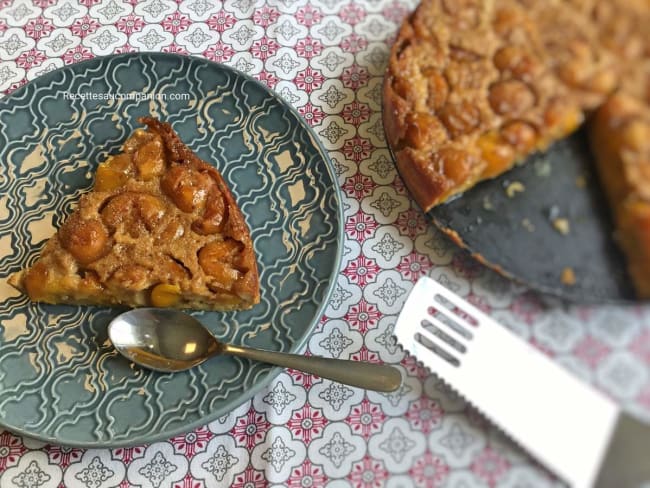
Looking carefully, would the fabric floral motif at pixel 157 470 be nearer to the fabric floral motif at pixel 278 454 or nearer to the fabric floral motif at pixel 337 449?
the fabric floral motif at pixel 278 454

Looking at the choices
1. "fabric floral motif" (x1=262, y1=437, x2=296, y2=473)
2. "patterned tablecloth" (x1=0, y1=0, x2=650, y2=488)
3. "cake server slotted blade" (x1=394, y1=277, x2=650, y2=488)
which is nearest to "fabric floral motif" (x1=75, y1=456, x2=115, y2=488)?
"patterned tablecloth" (x1=0, y1=0, x2=650, y2=488)

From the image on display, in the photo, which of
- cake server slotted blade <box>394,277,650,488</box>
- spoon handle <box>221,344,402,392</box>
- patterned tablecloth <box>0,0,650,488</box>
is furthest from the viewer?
spoon handle <box>221,344,402,392</box>

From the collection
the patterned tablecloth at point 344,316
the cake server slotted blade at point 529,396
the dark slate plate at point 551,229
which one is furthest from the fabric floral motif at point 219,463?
the dark slate plate at point 551,229

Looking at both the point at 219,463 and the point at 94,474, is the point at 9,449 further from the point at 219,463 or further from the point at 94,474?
the point at 219,463

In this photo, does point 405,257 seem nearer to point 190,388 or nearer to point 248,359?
point 248,359

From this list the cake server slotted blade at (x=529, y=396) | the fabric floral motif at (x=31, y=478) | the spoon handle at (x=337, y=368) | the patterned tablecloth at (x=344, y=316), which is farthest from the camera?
the fabric floral motif at (x=31, y=478)

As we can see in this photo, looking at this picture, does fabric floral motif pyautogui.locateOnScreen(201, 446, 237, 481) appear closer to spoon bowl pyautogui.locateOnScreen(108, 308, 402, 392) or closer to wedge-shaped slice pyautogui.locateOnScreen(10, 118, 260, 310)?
spoon bowl pyautogui.locateOnScreen(108, 308, 402, 392)

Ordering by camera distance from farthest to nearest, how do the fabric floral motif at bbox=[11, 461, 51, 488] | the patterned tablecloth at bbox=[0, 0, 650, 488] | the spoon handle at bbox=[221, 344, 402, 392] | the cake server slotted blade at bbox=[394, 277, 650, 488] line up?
the fabric floral motif at bbox=[11, 461, 51, 488]
the spoon handle at bbox=[221, 344, 402, 392]
the patterned tablecloth at bbox=[0, 0, 650, 488]
the cake server slotted blade at bbox=[394, 277, 650, 488]

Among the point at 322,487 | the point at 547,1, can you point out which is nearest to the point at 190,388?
the point at 322,487
